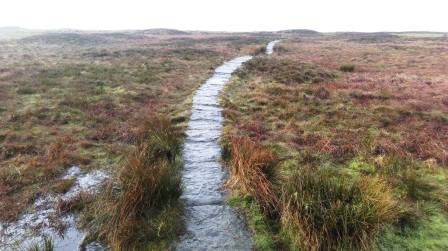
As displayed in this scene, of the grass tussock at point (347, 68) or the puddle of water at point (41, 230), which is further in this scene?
the grass tussock at point (347, 68)

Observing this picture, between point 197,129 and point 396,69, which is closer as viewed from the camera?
point 197,129

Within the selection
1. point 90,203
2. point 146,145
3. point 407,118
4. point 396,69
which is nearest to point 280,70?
point 396,69

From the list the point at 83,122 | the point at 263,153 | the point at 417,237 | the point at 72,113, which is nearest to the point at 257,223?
the point at 263,153

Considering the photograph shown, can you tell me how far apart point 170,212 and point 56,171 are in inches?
154

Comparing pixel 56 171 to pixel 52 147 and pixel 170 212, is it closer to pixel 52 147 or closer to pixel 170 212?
pixel 52 147

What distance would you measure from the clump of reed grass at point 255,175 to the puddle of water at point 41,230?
277cm

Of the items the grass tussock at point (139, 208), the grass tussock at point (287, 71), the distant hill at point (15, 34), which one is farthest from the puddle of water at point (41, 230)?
the distant hill at point (15, 34)

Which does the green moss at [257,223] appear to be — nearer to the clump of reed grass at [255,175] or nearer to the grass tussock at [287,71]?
the clump of reed grass at [255,175]

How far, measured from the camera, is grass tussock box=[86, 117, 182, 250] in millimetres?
5738

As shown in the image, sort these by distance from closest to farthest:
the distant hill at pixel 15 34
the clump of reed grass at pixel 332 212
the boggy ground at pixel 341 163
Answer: the clump of reed grass at pixel 332 212 → the boggy ground at pixel 341 163 → the distant hill at pixel 15 34

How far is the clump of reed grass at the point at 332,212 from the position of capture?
17.7 feet

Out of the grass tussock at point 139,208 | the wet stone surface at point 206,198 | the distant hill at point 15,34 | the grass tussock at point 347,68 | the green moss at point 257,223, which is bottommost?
the distant hill at point 15,34

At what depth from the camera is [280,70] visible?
2394cm

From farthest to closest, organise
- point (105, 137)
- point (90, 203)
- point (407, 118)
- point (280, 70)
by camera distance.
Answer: point (280, 70), point (407, 118), point (105, 137), point (90, 203)
